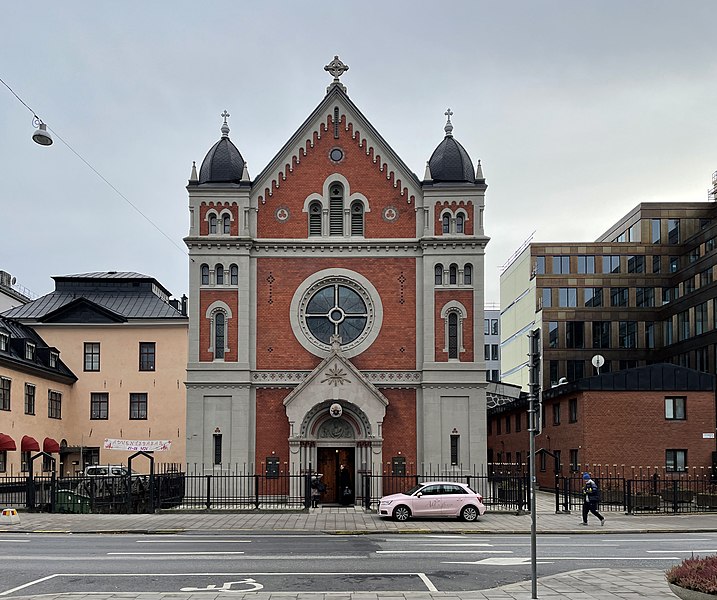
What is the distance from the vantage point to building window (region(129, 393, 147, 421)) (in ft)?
188

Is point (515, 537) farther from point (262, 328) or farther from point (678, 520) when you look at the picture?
point (262, 328)

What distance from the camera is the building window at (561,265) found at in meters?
86.9

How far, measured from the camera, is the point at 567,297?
282 ft

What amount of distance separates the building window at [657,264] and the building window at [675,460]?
40274mm

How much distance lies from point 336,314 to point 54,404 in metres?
21.3

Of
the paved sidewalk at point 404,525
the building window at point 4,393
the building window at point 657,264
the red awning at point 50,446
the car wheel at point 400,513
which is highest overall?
the building window at point 657,264

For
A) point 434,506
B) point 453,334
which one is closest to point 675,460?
point 453,334

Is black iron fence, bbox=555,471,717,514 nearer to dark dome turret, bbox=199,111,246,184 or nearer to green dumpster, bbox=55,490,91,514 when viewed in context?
green dumpster, bbox=55,490,91,514

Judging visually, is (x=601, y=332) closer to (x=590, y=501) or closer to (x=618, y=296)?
(x=618, y=296)

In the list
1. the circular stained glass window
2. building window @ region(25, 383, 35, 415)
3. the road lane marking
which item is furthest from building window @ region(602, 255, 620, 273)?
the road lane marking

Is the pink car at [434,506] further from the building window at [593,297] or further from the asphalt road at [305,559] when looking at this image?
the building window at [593,297]

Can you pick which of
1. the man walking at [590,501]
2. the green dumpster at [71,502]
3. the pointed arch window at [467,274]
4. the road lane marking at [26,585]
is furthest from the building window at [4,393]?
the road lane marking at [26,585]

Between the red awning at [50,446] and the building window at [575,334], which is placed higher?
the building window at [575,334]

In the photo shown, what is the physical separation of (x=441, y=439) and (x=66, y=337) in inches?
1085
